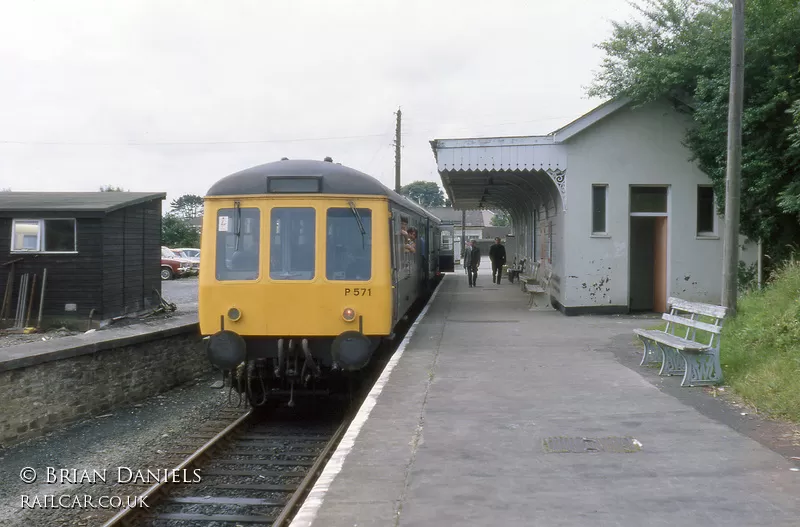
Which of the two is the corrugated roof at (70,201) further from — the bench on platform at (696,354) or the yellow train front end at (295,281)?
the bench on platform at (696,354)

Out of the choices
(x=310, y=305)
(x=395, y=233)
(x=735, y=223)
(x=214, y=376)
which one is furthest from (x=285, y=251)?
(x=214, y=376)

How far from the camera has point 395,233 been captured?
9.95 meters

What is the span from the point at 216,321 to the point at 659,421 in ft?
16.2

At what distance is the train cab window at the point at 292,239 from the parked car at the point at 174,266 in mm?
26955

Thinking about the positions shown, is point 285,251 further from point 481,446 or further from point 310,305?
point 481,446

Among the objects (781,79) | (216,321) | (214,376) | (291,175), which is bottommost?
(214,376)

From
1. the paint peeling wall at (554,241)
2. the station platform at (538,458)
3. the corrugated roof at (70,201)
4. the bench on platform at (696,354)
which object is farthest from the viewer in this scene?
the corrugated roof at (70,201)

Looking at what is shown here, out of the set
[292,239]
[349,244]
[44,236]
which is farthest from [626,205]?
[44,236]

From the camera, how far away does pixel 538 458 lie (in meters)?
5.55

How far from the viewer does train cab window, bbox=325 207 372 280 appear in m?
8.92

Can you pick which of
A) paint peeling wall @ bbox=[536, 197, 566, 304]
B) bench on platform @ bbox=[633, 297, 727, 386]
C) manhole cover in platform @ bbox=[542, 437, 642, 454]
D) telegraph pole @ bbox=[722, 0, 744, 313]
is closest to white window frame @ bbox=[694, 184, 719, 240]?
paint peeling wall @ bbox=[536, 197, 566, 304]

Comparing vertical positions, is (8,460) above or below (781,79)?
below

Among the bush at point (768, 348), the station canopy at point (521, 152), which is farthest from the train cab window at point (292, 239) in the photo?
the station canopy at point (521, 152)

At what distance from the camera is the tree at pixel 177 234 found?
48438 mm
